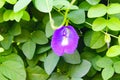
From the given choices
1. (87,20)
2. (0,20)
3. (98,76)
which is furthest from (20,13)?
(98,76)

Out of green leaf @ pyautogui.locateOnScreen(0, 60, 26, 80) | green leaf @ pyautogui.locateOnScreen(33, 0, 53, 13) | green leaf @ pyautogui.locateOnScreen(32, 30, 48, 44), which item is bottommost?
green leaf @ pyautogui.locateOnScreen(0, 60, 26, 80)

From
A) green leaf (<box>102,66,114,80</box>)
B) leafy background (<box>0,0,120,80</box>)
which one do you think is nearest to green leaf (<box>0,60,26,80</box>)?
leafy background (<box>0,0,120,80</box>)

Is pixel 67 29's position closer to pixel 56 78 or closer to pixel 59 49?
pixel 59 49

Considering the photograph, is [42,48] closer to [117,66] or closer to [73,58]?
[73,58]

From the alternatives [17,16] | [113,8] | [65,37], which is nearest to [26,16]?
[17,16]

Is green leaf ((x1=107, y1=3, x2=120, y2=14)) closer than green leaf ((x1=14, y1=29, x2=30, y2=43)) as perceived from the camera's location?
Yes

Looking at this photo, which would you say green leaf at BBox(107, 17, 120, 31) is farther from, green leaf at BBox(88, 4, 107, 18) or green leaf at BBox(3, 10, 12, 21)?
green leaf at BBox(3, 10, 12, 21)

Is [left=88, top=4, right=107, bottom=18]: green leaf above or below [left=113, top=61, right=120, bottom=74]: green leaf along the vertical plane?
above
